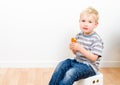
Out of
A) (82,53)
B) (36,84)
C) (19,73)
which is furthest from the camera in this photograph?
(19,73)

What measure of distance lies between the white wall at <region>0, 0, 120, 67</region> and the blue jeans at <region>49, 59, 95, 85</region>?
671mm

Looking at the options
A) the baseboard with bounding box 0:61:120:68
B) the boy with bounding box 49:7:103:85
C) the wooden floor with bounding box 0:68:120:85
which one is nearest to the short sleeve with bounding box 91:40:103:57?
the boy with bounding box 49:7:103:85

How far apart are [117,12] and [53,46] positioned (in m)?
0.65

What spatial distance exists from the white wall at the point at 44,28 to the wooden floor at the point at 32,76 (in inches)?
3.0

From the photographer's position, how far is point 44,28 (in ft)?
8.70

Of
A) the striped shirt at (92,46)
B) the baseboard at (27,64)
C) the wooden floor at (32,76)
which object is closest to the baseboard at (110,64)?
the wooden floor at (32,76)

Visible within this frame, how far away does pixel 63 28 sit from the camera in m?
2.66

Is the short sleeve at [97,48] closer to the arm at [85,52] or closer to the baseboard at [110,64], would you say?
the arm at [85,52]

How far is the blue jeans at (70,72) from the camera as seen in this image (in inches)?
74.5

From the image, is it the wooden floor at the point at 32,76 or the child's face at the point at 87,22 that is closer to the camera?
the child's face at the point at 87,22

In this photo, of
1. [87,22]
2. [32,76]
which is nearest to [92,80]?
[87,22]

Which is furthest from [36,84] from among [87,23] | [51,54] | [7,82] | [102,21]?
[102,21]

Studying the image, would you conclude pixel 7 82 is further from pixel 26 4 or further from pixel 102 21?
pixel 102 21

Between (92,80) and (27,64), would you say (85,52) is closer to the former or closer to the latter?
(92,80)
